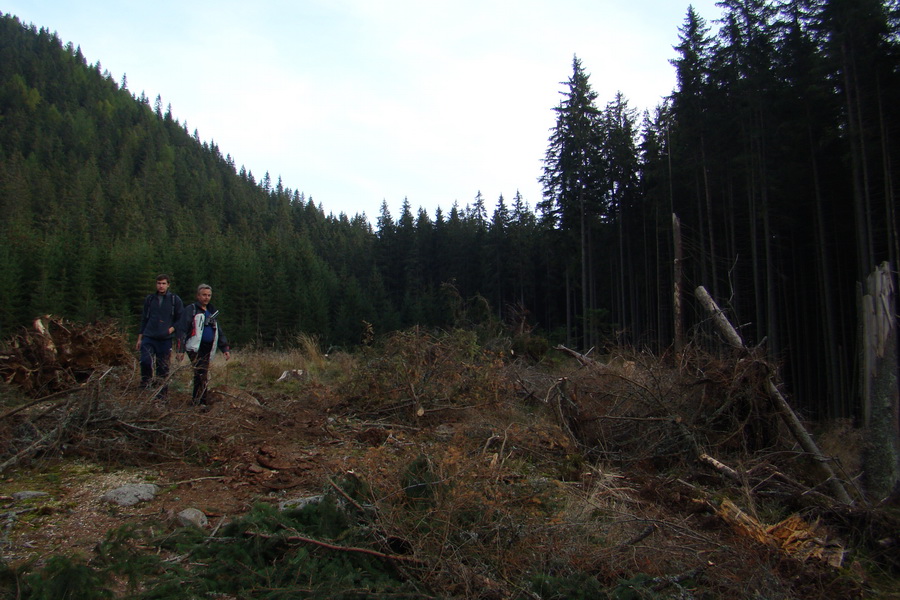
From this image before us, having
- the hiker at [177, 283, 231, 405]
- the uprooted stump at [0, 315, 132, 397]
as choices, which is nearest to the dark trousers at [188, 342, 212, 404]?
the hiker at [177, 283, 231, 405]

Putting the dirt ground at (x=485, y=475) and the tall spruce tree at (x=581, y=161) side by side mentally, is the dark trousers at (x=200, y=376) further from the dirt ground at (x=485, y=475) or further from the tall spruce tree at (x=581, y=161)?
the tall spruce tree at (x=581, y=161)

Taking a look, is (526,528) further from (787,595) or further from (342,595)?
(787,595)

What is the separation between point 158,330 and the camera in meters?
6.44

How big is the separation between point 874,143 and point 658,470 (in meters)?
13.4

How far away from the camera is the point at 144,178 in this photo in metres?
95.8

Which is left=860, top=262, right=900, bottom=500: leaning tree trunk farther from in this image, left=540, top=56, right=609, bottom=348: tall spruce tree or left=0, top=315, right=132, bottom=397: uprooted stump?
left=540, top=56, right=609, bottom=348: tall spruce tree

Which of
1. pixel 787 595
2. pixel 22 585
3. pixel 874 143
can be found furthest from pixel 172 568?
pixel 874 143

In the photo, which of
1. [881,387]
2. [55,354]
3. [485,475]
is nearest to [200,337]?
[55,354]

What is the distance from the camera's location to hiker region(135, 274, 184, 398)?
20.9 ft

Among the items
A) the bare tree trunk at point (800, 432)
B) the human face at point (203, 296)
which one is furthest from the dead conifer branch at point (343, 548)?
the human face at point (203, 296)

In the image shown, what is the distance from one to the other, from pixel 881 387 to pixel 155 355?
25.6 ft

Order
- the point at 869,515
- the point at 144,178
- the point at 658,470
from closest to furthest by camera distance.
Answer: the point at 869,515 < the point at 658,470 < the point at 144,178

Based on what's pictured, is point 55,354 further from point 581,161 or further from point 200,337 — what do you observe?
point 581,161

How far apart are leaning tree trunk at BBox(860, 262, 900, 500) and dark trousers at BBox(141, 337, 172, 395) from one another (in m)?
7.33
